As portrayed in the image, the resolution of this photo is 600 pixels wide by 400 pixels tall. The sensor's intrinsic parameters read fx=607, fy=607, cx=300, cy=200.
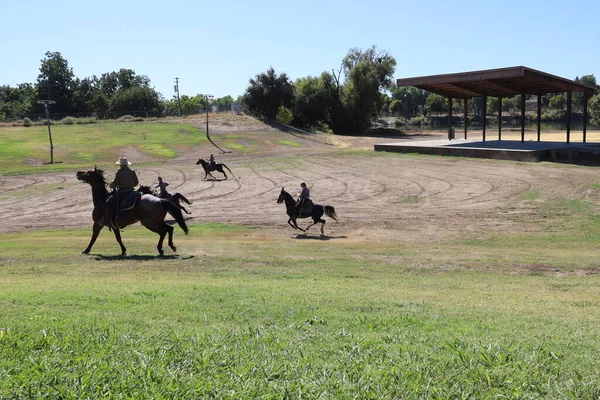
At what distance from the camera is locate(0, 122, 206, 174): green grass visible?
5288cm

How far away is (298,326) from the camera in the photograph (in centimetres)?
742

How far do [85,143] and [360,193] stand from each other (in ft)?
137

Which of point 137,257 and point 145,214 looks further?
point 145,214

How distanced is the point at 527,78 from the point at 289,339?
42.8m

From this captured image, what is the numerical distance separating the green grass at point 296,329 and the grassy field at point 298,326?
0.02 meters

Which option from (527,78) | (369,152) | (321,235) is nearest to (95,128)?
(369,152)

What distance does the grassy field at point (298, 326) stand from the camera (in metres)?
5.14

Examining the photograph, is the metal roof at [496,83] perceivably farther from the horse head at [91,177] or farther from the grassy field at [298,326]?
the horse head at [91,177]

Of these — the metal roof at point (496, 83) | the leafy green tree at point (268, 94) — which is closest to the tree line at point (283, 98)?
the leafy green tree at point (268, 94)

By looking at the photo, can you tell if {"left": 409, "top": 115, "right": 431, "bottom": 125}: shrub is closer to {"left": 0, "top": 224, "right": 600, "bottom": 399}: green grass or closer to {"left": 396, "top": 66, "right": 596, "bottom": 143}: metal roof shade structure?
{"left": 396, "top": 66, "right": 596, "bottom": 143}: metal roof shade structure

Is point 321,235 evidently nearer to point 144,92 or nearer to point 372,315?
point 372,315

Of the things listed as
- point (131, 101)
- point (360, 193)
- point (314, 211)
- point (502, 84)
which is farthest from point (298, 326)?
point (131, 101)

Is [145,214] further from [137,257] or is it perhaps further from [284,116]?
[284,116]

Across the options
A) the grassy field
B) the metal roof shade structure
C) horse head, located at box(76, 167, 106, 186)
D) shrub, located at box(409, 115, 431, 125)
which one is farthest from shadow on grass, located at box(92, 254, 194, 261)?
shrub, located at box(409, 115, 431, 125)
